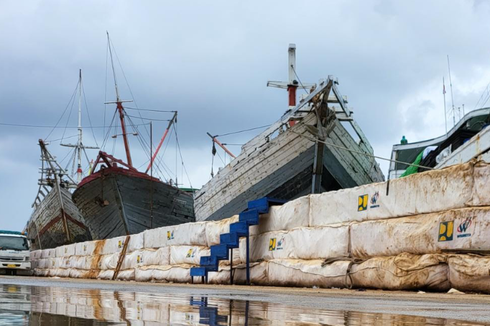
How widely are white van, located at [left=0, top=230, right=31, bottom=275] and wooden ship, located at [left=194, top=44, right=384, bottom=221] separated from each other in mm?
10247

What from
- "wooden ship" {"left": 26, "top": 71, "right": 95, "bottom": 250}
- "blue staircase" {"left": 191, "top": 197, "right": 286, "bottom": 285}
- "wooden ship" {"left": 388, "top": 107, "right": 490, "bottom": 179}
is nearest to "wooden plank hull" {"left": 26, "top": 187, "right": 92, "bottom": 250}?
"wooden ship" {"left": 26, "top": 71, "right": 95, "bottom": 250}

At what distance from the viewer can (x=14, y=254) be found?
3288 cm

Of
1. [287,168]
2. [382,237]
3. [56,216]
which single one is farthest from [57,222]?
[382,237]

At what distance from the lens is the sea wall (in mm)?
9438

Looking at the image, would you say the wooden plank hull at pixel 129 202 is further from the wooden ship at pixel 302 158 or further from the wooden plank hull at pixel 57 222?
the wooden plank hull at pixel 57 222

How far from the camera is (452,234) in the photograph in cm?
966

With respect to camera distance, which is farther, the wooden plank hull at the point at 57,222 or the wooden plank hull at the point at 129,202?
the wooden plank hull at the point at 57,222

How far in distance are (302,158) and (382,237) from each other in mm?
17316

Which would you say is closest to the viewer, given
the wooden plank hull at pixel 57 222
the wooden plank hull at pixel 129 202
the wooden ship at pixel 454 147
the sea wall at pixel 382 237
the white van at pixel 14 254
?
the sea wall at pixel 382 237

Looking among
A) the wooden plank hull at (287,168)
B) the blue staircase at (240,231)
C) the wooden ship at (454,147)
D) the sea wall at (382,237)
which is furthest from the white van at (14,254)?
the blue staircase at (240,231)

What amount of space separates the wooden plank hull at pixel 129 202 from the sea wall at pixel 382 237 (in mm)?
18438

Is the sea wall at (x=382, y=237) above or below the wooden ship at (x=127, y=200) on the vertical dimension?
below

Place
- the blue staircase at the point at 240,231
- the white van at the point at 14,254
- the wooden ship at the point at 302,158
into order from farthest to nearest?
the white van at the point at 14,254 < the wooden ship at the point at 302,158 < the blue staircase at the point at 240,231

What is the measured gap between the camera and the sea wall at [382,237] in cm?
944
